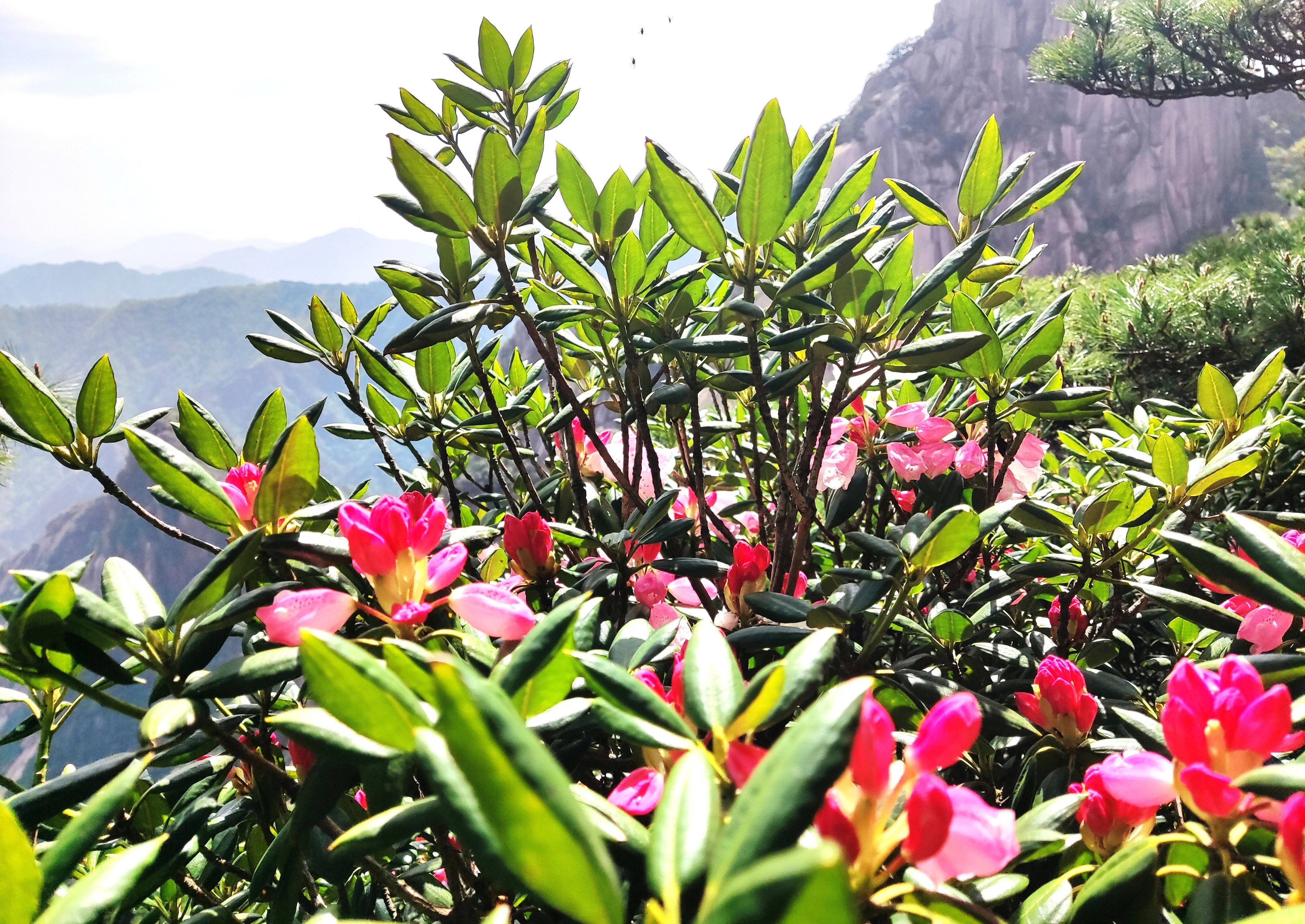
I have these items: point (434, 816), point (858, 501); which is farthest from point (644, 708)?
point (858, 501)

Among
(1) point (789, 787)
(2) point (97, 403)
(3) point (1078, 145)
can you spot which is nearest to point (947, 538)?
(1) point (789, 787)

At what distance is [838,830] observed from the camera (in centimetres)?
25

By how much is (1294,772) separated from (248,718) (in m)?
0.59

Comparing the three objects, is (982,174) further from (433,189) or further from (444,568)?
(444,568)

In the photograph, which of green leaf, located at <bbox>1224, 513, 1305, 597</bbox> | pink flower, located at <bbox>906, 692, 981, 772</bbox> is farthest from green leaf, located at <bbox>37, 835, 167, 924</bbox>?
green leaf, located at <bbox>1224, 513, 1305, 597</bbox>

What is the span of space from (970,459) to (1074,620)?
8.7 inches

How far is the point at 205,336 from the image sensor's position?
2572cm

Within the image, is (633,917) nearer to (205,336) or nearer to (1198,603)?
(1198,603)

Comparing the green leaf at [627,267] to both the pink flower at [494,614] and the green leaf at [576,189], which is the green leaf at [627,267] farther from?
the pink flower at [494,614]

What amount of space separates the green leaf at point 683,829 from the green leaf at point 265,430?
0.41 m

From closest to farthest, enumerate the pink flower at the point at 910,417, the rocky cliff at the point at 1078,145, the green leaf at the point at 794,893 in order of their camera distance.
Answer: the green leaf at the point at 794,893 → the pink flower at the point at 910,417 → the rocky cliff at the point at 1078,145

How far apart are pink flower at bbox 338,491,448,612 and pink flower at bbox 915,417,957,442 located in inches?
19.0

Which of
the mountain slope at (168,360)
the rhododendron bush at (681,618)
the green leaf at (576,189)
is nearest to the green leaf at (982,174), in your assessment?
the rhododendron bush at (681,618)

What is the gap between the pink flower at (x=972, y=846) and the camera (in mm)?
255
